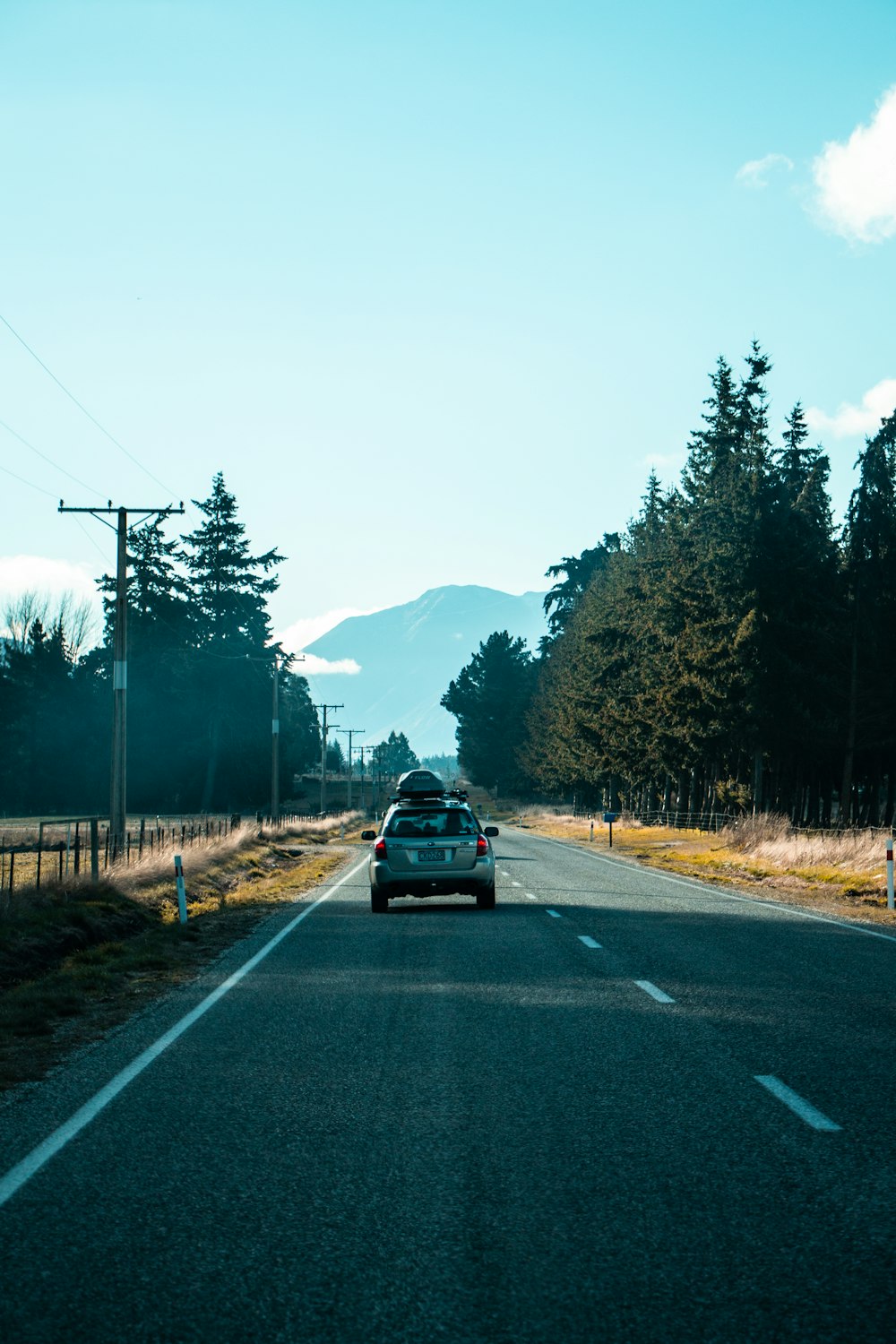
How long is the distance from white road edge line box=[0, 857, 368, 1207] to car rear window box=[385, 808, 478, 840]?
317 inches

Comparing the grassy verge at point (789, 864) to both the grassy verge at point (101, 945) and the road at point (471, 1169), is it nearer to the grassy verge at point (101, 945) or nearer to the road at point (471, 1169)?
the grassy verge at point (101, 945)

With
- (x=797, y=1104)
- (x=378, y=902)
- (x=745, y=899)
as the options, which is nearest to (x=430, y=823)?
(x=378, y=902)

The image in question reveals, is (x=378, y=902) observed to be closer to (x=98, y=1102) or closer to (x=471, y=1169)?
(x=98, y=1102)

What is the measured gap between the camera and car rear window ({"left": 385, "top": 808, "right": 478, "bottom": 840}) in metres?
23.3

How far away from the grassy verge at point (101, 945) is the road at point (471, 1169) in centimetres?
58

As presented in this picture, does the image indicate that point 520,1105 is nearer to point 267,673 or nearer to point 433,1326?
point 433,1326

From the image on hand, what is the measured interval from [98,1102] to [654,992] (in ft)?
19.6

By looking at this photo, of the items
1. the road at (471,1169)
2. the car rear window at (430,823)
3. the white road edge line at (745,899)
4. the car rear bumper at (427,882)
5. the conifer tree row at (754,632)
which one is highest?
the conifer tree row at (754,632)

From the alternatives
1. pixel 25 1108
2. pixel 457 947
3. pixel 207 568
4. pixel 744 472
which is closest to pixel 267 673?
pixel 207 568

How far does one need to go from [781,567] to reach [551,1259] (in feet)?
181

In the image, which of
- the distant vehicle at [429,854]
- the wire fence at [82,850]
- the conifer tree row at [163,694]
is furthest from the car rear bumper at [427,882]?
the conifer tree row at [163,694]

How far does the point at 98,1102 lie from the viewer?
28.0 ft

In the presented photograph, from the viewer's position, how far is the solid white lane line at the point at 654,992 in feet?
41.1

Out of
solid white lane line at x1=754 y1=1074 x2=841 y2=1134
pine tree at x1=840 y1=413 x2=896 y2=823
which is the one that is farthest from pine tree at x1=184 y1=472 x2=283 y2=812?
solid white lane line at x1=754 y1=1074 x2=841 y2=1134
